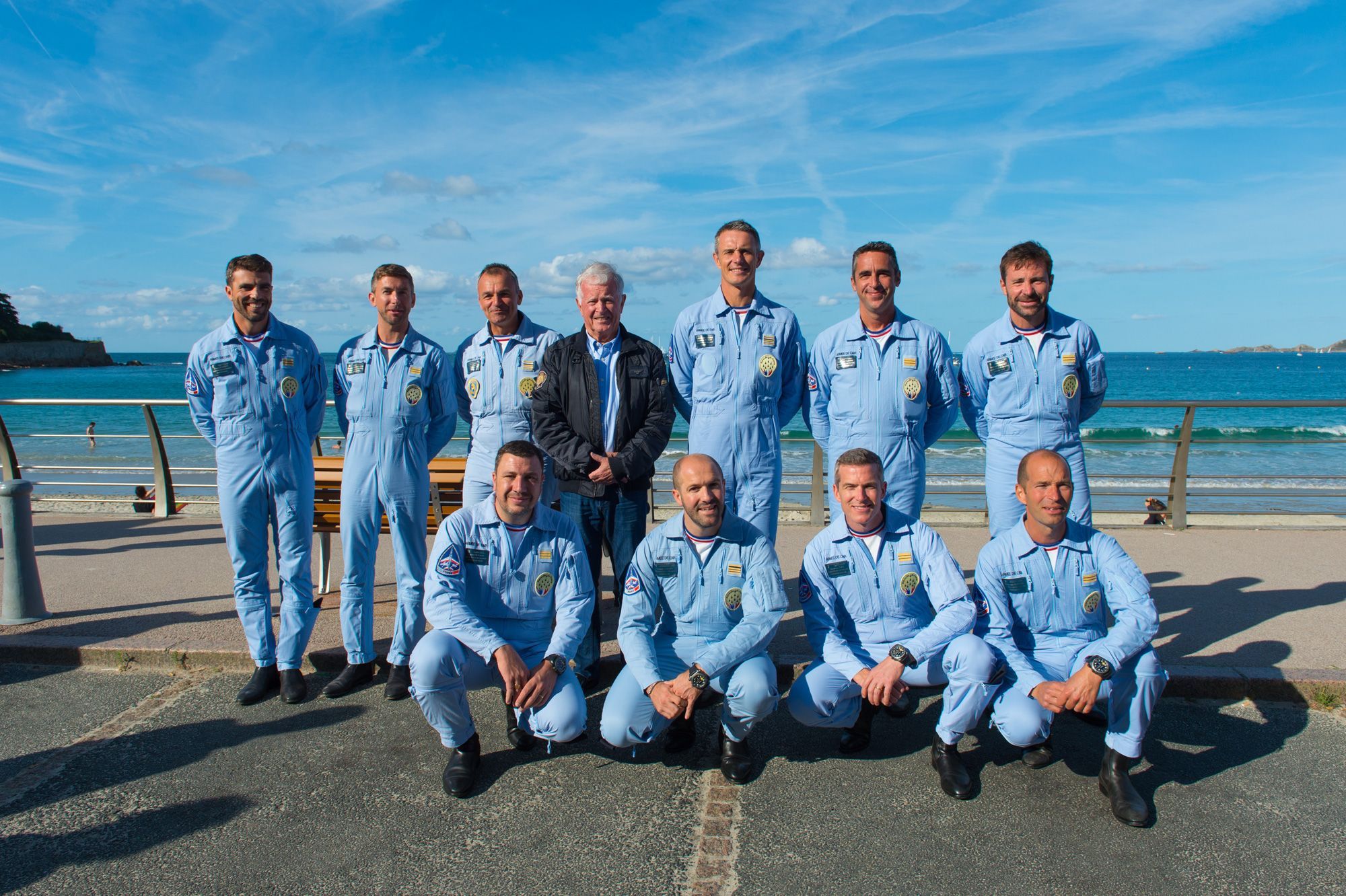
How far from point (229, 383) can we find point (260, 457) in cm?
38

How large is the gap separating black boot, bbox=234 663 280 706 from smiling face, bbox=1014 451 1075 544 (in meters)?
3.53

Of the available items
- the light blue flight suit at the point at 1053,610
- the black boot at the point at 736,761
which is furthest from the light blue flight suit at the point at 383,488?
the light blue flight suit at the point at 1053,610

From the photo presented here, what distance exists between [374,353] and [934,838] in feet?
10.7

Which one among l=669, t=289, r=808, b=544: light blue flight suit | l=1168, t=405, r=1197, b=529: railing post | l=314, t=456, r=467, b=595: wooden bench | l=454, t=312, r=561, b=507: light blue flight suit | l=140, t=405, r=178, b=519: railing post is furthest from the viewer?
l=140, t=405, r=178, b=519: railing post

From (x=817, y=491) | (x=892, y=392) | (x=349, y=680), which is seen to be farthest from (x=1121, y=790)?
(x=817, y=491)

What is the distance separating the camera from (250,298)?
4008 millimetres

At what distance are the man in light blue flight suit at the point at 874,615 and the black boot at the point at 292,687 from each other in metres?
2.30

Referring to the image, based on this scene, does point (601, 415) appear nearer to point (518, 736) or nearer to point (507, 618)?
point (507, 618)

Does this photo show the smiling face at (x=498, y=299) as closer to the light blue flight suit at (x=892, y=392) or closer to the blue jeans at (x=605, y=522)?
the blue jeans at (x=605, y=522)

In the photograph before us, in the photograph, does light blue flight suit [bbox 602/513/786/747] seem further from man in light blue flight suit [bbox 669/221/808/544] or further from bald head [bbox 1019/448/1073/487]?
bald head [bbox 1019/448/1073/487]

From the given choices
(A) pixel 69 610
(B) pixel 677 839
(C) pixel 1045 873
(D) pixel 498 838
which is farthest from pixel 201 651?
(C) pixel 1045 873

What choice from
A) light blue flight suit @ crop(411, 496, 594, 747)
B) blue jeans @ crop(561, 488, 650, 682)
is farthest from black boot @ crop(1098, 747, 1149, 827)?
blue jeans @ crop(561, 488, 650, 682)

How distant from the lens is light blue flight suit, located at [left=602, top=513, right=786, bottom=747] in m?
3.37

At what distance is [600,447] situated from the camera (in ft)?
13.4
